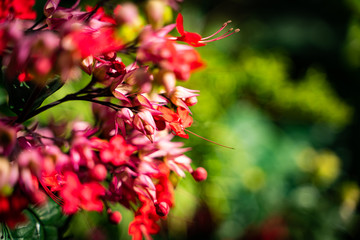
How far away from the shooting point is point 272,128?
1.35 m

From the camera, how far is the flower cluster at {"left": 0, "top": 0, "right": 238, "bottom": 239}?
25cm

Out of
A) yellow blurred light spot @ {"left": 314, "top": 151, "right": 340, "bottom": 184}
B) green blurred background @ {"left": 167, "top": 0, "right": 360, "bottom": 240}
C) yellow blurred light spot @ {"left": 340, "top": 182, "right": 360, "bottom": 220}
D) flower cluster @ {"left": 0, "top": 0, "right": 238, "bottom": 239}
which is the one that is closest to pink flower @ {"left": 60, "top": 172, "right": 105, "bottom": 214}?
flower cluster @ {"left": 0, "top": 0, "right": 238, "bottom": 239}

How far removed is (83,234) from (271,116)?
3.37 ft

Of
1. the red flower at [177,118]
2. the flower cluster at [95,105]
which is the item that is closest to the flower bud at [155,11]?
the flower cluster at [95,105]

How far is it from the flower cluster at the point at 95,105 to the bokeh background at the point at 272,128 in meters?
0.17

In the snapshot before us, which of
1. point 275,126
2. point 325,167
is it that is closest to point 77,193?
point 325,167

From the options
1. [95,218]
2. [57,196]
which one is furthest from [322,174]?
[57,196]

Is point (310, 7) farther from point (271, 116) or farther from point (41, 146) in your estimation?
point (41, 146)

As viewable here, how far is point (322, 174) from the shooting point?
3.95 feet

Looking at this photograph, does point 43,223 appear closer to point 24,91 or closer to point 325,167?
point 24,91

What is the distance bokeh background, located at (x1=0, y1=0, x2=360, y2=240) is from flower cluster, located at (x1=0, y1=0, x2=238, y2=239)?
0.17 m

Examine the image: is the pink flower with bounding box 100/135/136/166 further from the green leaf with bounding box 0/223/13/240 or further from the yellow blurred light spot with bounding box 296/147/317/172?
the yellow blurred light spot with bounding box 296/147/317/172

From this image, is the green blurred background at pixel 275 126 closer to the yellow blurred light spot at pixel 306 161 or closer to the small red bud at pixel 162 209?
the yellow blurred light spot at pixel 306 161

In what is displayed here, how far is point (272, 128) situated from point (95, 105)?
3.53 ft
